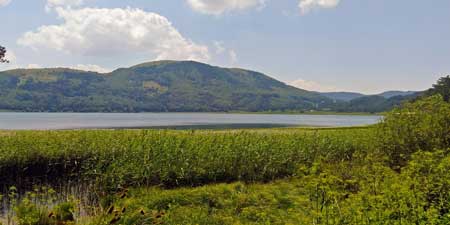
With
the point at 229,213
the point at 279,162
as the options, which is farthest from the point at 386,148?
the point at 229,213

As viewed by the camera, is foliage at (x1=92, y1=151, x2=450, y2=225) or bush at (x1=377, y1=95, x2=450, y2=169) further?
bush at (x1=377, y1=95, x2=450, y2=169)

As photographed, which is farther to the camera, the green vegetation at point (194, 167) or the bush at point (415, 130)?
the bush at point (415, 130)

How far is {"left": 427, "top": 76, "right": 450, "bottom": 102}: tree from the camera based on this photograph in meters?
89.5

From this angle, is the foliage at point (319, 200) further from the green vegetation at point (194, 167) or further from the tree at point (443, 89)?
the tree at point (443, 89)

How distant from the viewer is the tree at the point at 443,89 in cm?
8950

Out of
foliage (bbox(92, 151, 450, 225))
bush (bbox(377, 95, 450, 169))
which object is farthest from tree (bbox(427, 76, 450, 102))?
foliage (bbox(92, 151, 450, 225))

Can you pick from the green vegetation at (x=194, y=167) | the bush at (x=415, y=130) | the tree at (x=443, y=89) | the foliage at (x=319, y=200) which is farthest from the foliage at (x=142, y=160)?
the tree at (x=443, y=89)

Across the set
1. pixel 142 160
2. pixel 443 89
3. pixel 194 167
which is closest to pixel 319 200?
pixel 194 167

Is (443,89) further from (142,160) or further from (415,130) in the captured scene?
(142,160)

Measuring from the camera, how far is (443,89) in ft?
307

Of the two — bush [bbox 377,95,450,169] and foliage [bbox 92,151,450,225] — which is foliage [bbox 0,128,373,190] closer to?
foliage [bbox 92,151,450,225]

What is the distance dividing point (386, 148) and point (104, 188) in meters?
14.1

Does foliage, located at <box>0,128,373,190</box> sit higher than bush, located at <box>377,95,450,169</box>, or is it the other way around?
bush, located at <box>377,95,450,169</box>

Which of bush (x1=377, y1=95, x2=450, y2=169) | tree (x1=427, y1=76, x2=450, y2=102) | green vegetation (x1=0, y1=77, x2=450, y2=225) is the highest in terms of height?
tree (x1=427, y1=76, x2=450, y2=102)
